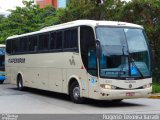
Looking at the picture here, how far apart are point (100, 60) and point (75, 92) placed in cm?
241

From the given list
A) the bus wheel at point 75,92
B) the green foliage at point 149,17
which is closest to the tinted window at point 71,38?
the bus wheel at point 75,92

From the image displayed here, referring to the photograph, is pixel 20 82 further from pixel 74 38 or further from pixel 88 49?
pixel 88 49

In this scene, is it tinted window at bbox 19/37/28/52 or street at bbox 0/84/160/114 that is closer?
street at bbox 0/84/160/114

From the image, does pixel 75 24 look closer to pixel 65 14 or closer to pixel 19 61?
pixel 19 61

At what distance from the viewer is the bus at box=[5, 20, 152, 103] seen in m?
15.2

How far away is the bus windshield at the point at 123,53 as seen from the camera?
15.2 m

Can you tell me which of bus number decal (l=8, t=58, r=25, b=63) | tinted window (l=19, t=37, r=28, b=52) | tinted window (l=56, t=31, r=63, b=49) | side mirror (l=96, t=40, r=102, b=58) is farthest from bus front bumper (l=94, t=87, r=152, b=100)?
bus number decal (l=8, t=58, r=25, b=63)

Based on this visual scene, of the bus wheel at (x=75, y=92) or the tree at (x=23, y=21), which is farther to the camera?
the tree at (x=23, y=21)

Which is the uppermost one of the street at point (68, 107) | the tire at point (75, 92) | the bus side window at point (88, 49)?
the bus side window at point (88, 49)

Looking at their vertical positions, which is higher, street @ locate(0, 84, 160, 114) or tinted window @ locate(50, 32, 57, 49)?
tinted window @ locate(50, 32, 57, 49)

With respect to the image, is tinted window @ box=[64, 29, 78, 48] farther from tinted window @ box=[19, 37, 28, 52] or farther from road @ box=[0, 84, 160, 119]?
tinted window @ box=[19, 37, 28, 52]

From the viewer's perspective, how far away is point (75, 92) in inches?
671

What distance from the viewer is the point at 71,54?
57.0 ft

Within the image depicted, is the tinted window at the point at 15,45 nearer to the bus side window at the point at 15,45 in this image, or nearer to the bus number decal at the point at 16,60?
the bus side window at the point at 15,45
